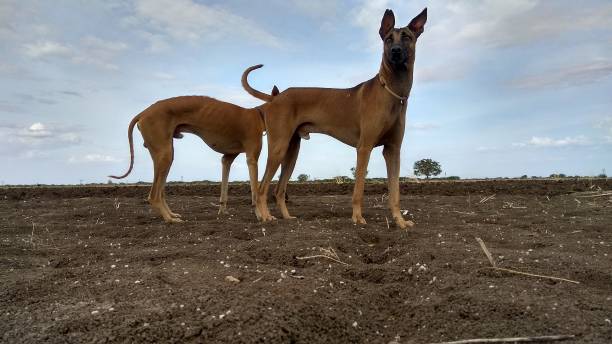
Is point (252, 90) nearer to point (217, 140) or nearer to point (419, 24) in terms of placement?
point (217, 140)

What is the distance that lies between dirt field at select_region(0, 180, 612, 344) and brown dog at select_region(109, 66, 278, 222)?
957mm

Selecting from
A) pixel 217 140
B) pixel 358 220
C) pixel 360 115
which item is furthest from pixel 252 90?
pixel 358 220

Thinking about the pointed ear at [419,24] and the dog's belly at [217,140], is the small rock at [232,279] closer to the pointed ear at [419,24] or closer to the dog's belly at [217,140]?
the pointed ear at [419,24]

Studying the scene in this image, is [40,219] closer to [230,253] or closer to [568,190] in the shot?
[230,253]

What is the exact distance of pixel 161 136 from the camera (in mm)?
7039

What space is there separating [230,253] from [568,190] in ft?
30.8

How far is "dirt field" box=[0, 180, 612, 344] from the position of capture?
276 centimetres

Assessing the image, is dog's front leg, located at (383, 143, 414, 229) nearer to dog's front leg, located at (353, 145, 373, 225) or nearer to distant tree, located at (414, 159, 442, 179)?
dog's front leg, located at (353, 145, 373, 225)

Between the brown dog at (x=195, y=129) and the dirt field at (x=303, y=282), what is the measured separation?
957mm

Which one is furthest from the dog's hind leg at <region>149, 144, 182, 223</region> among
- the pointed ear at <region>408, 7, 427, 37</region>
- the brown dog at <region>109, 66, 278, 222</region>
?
the pointed ear at <region>408, 7, 427, 37</region>

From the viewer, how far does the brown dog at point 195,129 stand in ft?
23.1

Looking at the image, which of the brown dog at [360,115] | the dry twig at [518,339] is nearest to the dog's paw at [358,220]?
the brown dog at [360,115]

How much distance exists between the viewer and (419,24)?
20.6 ft

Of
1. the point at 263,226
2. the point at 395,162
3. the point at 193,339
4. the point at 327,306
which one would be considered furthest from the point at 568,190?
the point at 193,339
